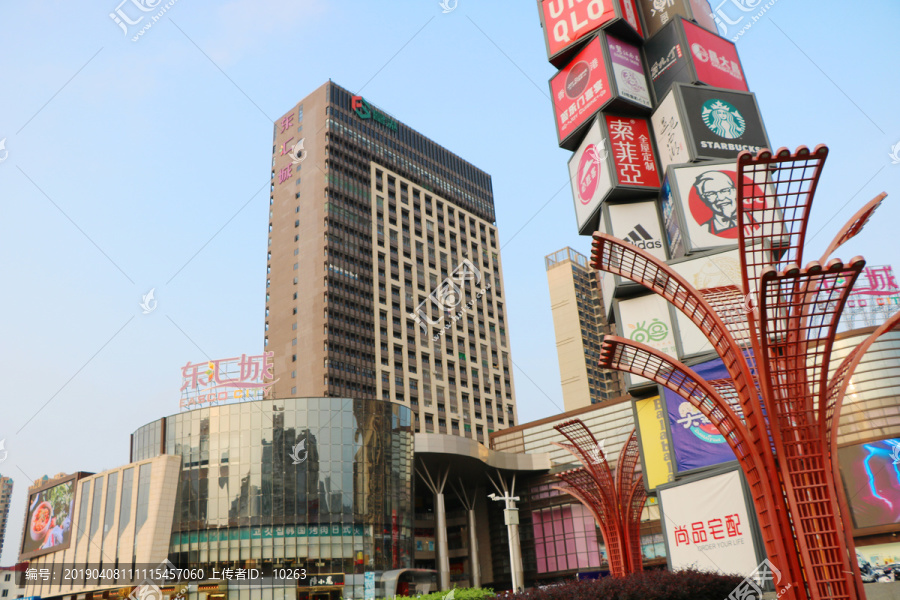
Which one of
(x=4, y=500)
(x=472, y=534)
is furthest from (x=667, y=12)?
(x=4, y=500)

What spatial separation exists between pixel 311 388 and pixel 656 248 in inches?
2336

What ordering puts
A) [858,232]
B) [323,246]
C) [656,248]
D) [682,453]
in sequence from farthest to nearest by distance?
[323,246]
[656,248]
[682,453]
[858,232]

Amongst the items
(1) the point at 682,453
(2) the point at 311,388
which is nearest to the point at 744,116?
(1) the point at 682,453

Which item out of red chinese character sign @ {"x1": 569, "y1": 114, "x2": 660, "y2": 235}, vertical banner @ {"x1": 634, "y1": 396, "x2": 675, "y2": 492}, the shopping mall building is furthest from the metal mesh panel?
the shopping mall building

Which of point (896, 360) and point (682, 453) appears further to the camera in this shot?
point (896, 360)

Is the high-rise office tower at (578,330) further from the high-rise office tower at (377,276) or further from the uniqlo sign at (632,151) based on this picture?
the uniqlo sign at (632,151)

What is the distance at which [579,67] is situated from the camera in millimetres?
34031

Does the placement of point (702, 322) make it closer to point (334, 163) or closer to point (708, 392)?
point (708, 392)

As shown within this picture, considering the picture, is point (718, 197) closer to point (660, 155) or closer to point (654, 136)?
point (660, 155)

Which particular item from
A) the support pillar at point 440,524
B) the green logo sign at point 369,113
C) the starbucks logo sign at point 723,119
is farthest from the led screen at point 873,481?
the green logo sign at point 369,113

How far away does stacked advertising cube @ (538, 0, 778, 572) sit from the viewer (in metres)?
25.7

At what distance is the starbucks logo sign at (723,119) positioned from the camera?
2969 cm

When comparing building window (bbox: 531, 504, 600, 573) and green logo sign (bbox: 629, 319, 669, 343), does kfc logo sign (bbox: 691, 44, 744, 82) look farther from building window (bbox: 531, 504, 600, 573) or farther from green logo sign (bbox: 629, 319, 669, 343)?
building window (bbox: 531, 504, 600, 573)

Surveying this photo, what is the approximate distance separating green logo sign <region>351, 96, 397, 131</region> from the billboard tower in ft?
220
